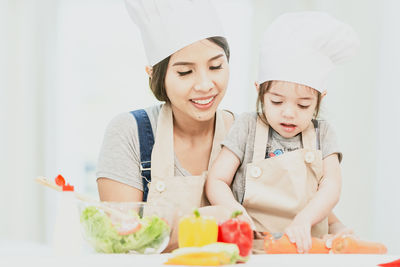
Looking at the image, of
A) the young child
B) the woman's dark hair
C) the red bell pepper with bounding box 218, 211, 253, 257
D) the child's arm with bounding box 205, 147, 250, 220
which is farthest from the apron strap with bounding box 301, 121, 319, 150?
the red bell pepper with bounding box 218, 211, 253, 257

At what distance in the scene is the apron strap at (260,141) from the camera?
1.93m

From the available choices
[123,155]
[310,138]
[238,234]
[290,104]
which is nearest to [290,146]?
[310,138]

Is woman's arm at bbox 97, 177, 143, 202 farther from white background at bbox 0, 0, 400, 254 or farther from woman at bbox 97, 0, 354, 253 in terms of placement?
white background at bbox 0, 0, 400, 254

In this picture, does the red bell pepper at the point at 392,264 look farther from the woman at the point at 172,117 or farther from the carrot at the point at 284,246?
the woman at the point at 172,117

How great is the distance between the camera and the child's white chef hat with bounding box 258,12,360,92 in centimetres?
185

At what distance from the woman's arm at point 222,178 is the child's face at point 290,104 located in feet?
0.62

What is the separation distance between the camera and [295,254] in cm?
150

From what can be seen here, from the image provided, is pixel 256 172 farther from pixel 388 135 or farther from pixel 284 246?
pixel 388 135

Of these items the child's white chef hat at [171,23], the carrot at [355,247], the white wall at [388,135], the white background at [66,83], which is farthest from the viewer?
the white background at [66,83]

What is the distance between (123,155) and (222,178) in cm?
35

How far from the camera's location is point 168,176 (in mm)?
1966

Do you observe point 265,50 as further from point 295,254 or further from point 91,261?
point 91,261

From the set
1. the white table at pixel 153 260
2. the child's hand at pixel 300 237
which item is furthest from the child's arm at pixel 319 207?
the white table at pixel 153 260

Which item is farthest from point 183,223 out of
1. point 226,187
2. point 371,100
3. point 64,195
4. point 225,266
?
point 371,100
